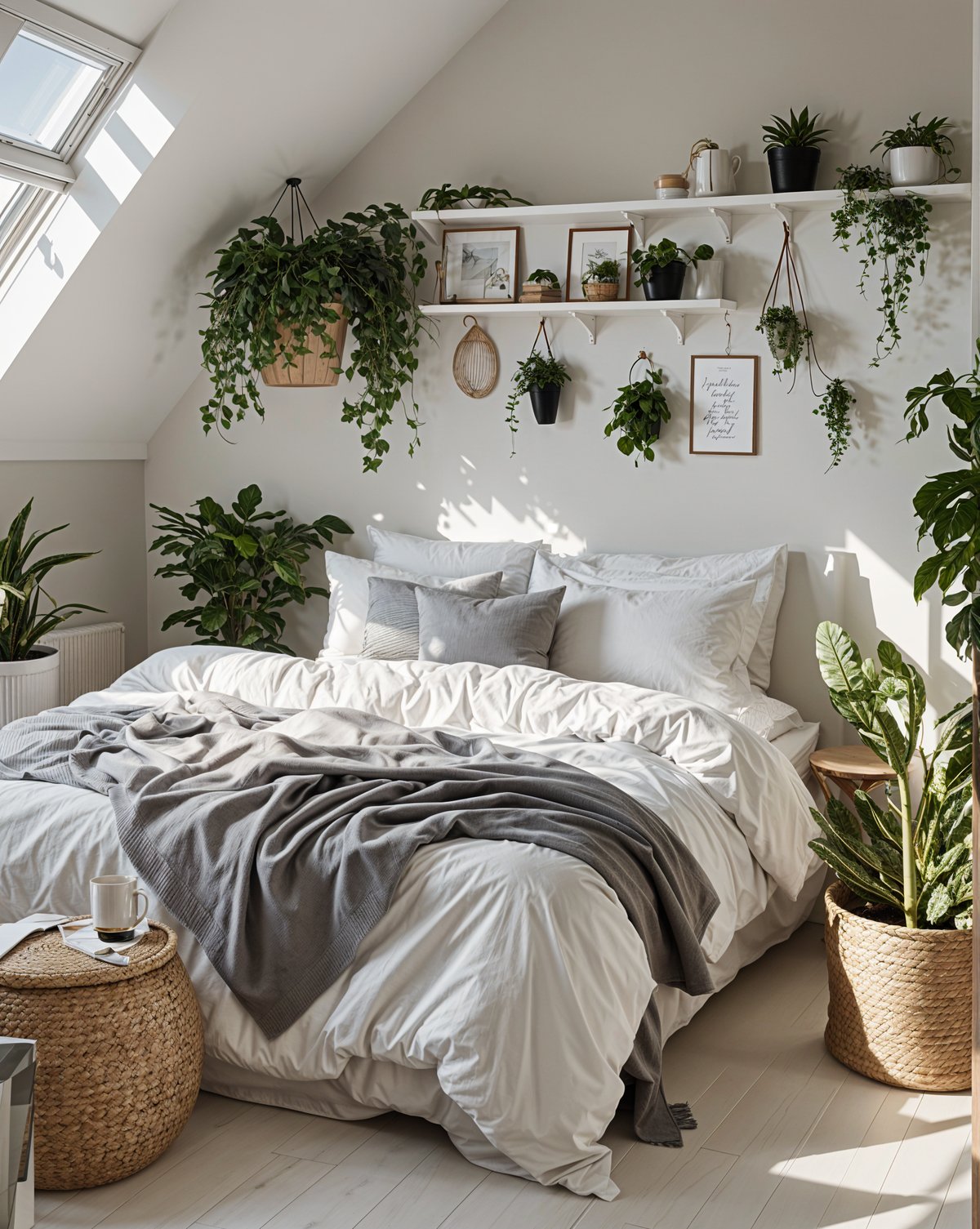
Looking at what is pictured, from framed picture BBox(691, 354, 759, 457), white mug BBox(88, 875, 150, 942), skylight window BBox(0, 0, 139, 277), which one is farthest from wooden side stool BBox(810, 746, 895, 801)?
skylight window BBox(0, 0, 139, 277)

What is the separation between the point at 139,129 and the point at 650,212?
5.53 ft

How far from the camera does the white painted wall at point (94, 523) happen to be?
4801 mm

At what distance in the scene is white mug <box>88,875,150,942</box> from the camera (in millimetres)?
2592

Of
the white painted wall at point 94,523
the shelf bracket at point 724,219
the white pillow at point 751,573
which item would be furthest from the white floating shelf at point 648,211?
the white painted wall at point 94,523

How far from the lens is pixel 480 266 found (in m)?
4.70

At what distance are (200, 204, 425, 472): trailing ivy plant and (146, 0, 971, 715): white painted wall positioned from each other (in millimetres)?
167

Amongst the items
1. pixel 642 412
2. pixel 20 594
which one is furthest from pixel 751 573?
pixel 20 594

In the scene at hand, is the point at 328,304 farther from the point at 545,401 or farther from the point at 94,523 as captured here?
the point at 94,523

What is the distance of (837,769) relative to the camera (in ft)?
12.6

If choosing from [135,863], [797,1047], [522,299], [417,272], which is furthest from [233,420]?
[797,1047]

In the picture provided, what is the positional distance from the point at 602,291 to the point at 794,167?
726 mm

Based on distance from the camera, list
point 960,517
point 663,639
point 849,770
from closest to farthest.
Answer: point 960,517
point 849,770
point 663,639

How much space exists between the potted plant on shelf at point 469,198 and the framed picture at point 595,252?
0.24m

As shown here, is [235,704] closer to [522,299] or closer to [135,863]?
[135,863]
